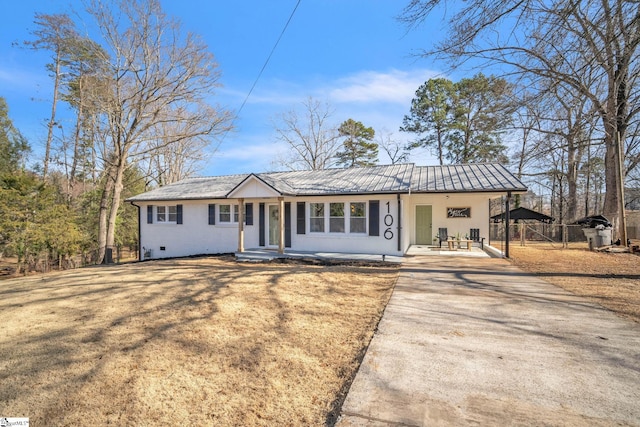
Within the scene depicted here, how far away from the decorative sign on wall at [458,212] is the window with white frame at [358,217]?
238 inches

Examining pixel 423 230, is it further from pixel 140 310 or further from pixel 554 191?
pixel 554 191

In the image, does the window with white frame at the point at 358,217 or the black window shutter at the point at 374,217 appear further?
the window with white frame at the point at 358,217

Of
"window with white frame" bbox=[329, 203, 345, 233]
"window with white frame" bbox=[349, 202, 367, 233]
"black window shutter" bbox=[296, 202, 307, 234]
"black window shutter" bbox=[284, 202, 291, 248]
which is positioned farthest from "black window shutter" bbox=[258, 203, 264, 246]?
"window with white frame" bbox=[349, 202, 367, 233]

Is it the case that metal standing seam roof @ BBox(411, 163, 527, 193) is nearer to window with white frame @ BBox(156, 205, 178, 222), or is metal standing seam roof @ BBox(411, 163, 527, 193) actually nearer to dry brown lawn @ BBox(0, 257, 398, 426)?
dry brown lawn @ BBox(0, 257, 398, 426)

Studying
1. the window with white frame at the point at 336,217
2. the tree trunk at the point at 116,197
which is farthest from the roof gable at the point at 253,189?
the tree trunk at the point at 116,197

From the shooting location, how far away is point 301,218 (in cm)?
1312

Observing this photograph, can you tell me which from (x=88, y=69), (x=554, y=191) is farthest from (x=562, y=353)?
(x=554, y=191)

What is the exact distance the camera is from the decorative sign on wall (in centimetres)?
1580

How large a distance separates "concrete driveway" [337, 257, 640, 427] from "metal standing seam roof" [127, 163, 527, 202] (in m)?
6.68

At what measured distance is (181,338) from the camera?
12.9 feet

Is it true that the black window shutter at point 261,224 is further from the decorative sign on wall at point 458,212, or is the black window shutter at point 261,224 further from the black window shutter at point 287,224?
the decorative sign on wall at point 458,212

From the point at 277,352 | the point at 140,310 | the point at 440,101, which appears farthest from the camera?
the point at 440,101

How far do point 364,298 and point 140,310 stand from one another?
3879mm

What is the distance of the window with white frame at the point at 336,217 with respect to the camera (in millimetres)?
12703
